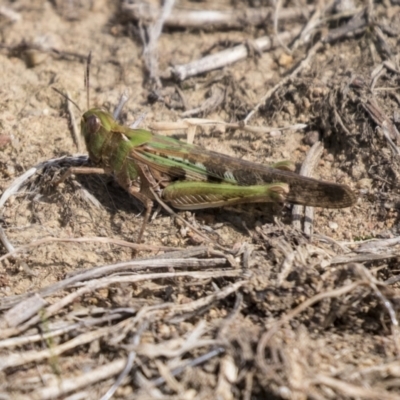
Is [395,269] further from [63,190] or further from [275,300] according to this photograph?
[63,190]

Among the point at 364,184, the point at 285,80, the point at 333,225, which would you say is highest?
the point at 285,80

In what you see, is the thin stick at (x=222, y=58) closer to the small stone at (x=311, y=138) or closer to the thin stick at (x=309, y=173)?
the small stone at (x=311, y=138)

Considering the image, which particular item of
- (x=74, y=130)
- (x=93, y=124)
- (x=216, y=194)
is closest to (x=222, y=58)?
(x=74, y=130)

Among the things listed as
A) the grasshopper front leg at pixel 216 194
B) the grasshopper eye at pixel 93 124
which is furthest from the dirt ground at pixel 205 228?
the grasshopper eye at pixel 93 124

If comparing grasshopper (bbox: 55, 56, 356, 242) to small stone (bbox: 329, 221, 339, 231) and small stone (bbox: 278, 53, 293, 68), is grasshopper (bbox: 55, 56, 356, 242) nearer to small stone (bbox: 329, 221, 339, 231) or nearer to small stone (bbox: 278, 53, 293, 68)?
small stone (bbox: 329, 221, 339, 231)

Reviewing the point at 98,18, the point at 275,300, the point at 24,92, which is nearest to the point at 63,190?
the point at 24,92

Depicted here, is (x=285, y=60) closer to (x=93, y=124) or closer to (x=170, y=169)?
(x=170, y=169)
